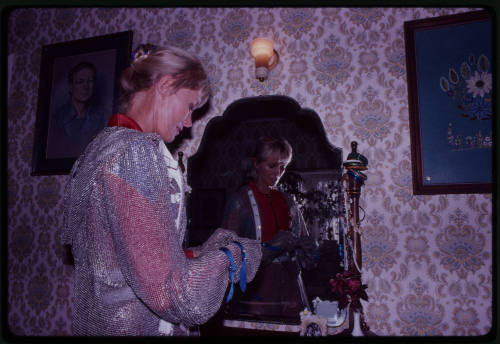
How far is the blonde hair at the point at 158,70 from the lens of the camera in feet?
2.79

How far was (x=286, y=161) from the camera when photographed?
148cm

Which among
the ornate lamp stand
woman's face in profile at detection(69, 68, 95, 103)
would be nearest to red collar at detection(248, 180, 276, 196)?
the ornate lamp stand

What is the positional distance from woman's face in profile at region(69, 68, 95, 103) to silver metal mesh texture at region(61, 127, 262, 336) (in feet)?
4.50

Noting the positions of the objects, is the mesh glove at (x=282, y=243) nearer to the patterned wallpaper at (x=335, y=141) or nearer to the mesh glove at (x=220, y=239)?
the mesh glove at (x=220, y=239)

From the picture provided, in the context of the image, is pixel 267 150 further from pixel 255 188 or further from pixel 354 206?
pixel 354 206

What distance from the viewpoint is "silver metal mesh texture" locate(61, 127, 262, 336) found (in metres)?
0.62

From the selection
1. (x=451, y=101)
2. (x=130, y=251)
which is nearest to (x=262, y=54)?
(x=451, y=101)

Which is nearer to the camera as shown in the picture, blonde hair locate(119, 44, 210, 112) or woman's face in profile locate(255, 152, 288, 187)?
blonde hair locate(119, 44, 210, 112)

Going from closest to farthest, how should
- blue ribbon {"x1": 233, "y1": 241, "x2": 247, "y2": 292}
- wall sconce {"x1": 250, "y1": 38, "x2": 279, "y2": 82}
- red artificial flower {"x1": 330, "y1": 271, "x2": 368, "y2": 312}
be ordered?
blue ribbon {"x1": 233, "y1": 241, "x2": 247, "y2": 292} < red artificial flower {"x1": 330, "y1": 271, "x2": 368, "y2": 312} < wall sconce {"x1": 250, "y1": 38, "x2": 279, "y2": 82}

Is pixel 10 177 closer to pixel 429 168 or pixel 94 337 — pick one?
pixel 94 337

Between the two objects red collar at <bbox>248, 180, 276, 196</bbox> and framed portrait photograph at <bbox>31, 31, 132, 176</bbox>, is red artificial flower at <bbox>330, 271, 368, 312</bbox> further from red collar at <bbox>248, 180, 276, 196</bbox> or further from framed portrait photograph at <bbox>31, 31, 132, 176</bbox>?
framed portrait photograph at <bbox>31, 31, 132, 176</bbox>

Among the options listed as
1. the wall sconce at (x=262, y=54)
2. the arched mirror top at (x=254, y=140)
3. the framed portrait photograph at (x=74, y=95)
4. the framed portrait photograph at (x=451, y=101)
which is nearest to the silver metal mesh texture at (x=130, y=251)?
the arched mirror top at (x=254, y=140)

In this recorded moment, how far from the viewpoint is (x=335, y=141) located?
5.09ft

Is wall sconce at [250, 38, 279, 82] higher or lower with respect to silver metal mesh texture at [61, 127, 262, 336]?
higher
